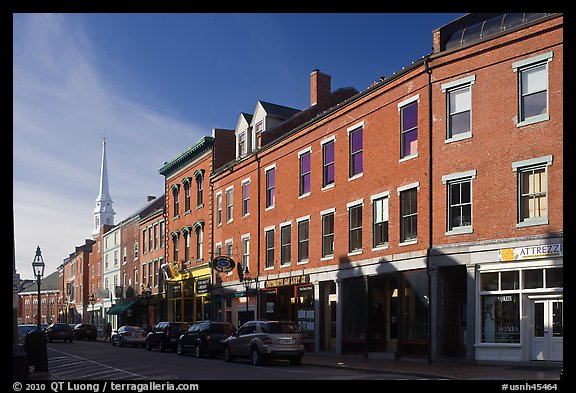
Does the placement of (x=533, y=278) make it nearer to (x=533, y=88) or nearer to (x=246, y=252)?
(x=533, y=88)

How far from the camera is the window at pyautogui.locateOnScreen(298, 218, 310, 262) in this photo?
34781 mm

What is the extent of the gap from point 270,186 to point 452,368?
18274 millimetres

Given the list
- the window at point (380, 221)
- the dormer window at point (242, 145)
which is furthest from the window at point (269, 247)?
the window at point (380, 221)

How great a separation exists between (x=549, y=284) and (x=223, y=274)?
2562cm

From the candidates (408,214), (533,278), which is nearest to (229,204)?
(408,214)

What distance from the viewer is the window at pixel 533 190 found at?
2223cm

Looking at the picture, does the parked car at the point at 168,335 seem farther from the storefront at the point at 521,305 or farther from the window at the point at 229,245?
the storefront at the point at 521,305

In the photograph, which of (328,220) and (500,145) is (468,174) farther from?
(328,220)

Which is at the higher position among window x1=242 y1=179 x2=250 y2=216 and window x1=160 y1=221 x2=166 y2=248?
window x1=242 y1=179 x2=250 y2=216

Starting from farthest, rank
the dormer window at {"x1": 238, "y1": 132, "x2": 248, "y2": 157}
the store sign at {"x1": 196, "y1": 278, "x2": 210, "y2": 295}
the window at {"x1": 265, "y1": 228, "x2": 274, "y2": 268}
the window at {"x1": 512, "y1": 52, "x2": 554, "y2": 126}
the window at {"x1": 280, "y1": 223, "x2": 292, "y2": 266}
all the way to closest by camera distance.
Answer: the store sign at {"x1": 196, "y1": 278, "x2": 210, "y2": 295} → the dormer window at {"x1": 238, "y1": 132, "x2": 248, "y2": 157} → the window at {"x1": 265, "y1": 228, "x2": 274, "y2": 268} → the window at {"x1": 280, "y1": 223, "x2": 292, "y2": 266} → the window at {"x1": 512, "y1": 52, "x2": 554, "y2": 126}

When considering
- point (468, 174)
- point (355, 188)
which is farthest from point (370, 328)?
point (468, 174)

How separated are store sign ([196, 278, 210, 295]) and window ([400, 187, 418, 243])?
21.4m

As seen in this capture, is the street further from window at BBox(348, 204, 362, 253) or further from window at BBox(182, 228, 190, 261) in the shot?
window at BBox(182, 228, 190, 261)

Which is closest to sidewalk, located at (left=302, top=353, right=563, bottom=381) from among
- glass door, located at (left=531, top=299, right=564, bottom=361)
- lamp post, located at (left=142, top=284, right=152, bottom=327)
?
glass door, located at (left=531, top=299, right=564, bottom=361)
